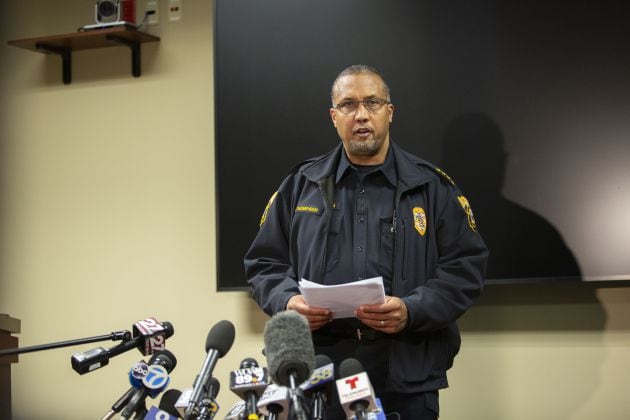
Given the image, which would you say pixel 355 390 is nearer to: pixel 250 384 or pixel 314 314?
pixel 250 384

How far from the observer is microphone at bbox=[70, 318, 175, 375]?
6.97ft

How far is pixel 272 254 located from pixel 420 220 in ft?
1.73

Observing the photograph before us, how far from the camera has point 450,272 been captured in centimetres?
277

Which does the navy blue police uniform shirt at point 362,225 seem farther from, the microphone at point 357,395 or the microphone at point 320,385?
the microphone at point 357,395

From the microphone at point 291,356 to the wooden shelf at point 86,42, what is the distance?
305 cm

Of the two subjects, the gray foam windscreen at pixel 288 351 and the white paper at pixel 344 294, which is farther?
the white paper at pixel 344 294

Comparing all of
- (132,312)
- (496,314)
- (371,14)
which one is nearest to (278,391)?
(496,314)

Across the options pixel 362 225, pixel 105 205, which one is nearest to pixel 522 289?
pixel 362 225

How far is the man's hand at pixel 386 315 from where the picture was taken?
2.56m

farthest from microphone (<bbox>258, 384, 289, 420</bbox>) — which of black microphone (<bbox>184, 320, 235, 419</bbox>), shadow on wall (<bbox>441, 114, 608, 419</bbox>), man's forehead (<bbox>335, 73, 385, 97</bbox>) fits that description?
shadow on wall (<bbox>441, 114, 608, 419</bbox>)

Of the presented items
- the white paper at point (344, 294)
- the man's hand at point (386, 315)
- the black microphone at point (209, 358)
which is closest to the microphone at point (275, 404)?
the black microphone at point (209, 358)

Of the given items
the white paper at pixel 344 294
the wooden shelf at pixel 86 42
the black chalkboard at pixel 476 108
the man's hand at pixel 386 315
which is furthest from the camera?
the wooden shelf at pixel 86 42

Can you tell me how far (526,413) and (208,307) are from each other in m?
1.62

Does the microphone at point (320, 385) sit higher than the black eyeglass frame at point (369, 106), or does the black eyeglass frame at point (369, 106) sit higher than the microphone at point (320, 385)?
the black eyeglass frame at point (369, 106)
